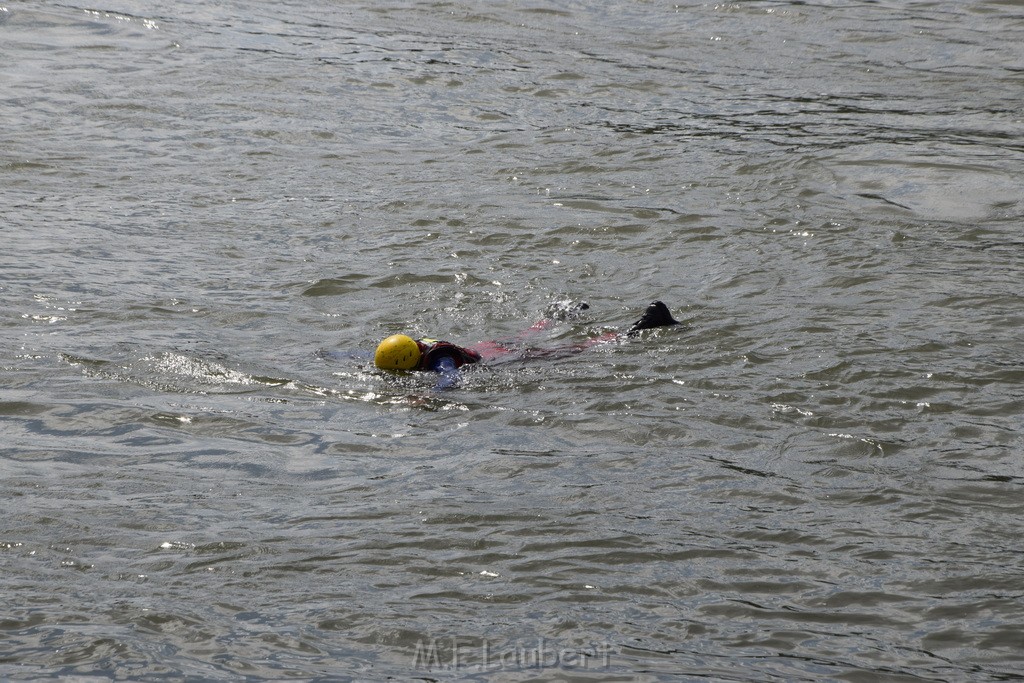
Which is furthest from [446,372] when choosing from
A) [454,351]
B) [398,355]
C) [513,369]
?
[513,369]

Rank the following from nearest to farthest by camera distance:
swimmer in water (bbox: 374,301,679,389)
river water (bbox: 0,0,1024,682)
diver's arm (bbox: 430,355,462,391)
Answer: river water (bbox: 0,0,1024,682) → diver's arm (bbox: 430,355,462,391) → swimmer in water (bbox: 374,301,679,389)

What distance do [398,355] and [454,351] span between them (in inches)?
13.6

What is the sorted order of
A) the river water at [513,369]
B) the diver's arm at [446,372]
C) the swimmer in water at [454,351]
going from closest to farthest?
the river water at [513,369] < the diver's arm at [446,372] < the swimmer in water at [454,351]

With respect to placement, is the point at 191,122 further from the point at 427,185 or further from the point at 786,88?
the point at 786,88

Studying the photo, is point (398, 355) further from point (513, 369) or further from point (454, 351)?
point (513, 369)

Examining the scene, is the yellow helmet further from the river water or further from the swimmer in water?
the river water

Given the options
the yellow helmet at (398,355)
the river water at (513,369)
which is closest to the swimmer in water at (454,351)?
the yellow helmet at (398,355)

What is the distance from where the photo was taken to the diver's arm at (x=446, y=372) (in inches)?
285

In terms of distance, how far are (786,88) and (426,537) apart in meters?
10.3

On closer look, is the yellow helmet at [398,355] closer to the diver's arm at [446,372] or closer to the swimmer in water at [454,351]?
the swimmer in water at [454,351]

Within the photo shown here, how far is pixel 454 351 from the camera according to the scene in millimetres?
7484

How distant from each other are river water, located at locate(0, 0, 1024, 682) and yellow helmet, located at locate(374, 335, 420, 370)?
12cm

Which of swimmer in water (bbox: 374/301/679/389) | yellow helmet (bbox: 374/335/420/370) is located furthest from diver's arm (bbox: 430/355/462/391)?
yellow helmet (bbox: 374/335/420/370)

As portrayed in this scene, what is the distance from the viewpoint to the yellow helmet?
24.4 feet
